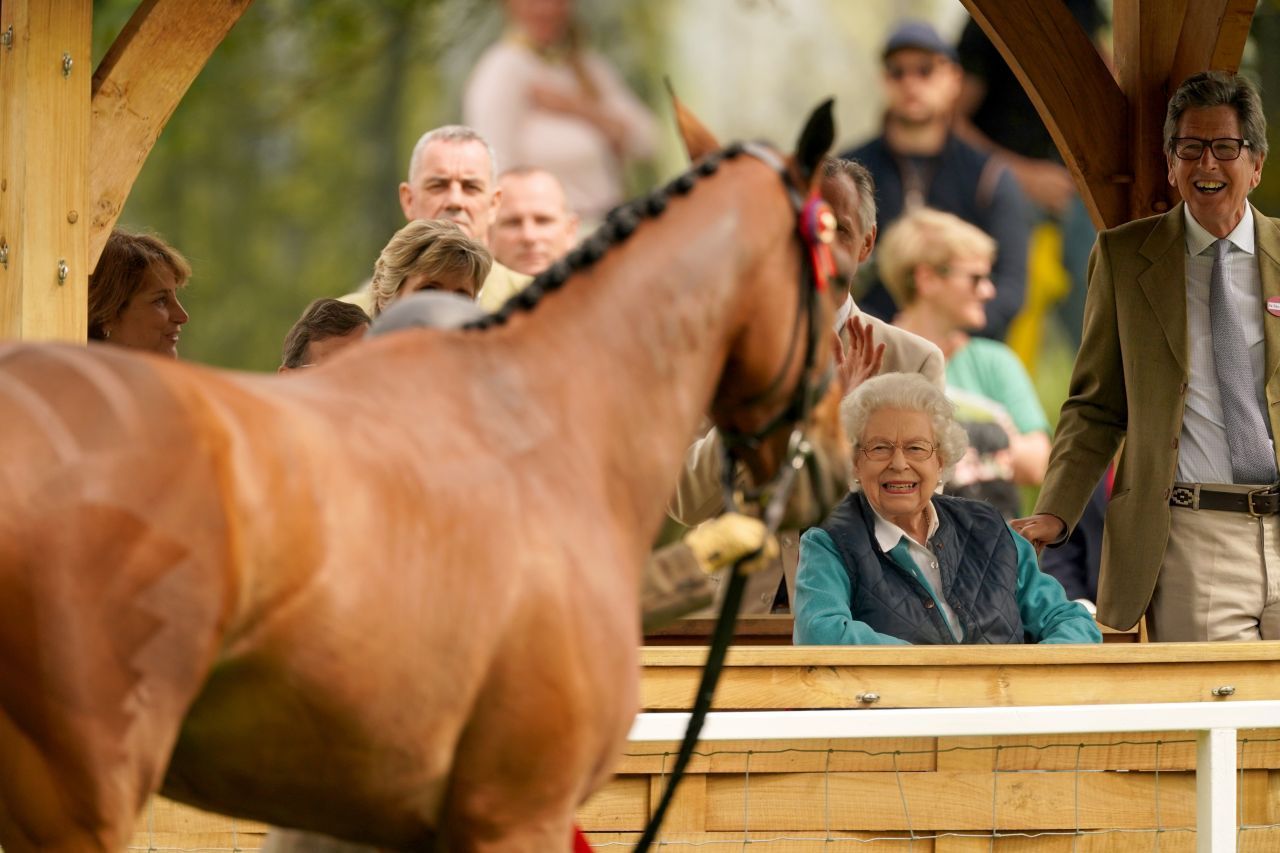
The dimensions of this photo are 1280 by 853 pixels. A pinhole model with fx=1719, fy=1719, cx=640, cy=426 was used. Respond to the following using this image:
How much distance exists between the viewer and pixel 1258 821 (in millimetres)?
4336

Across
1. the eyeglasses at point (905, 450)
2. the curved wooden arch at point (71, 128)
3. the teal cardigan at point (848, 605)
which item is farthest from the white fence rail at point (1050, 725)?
the curved wooden arch at point (71, 128)

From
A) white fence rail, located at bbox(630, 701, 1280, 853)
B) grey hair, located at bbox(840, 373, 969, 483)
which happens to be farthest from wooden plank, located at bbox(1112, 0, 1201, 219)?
white fence rail, located at bbox(630, 701, 1280, 853)

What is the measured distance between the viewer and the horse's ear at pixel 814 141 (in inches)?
106

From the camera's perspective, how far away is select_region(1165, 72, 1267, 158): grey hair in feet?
16.1

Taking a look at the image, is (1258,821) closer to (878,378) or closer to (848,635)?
(848,635)

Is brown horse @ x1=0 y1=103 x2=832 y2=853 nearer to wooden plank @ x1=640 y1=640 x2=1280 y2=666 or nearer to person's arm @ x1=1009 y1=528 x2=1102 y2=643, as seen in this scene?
wooden plank @ x1=640 y1=640 x2=1280 y2=666

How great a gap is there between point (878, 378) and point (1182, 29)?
1998 mm

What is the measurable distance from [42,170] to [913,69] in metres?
7.53

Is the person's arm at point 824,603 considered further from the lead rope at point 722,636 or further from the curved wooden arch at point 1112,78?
the curved wooden arch at point 1112,78

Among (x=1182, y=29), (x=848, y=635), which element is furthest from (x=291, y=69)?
(x=848, y=635)

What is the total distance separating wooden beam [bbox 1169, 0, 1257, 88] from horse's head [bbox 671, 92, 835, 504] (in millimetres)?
3283

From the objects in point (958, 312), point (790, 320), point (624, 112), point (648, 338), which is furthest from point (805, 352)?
point (624, 112)

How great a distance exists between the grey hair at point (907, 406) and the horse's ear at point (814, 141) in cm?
184

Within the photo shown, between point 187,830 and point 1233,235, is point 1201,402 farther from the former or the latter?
point 187,830
